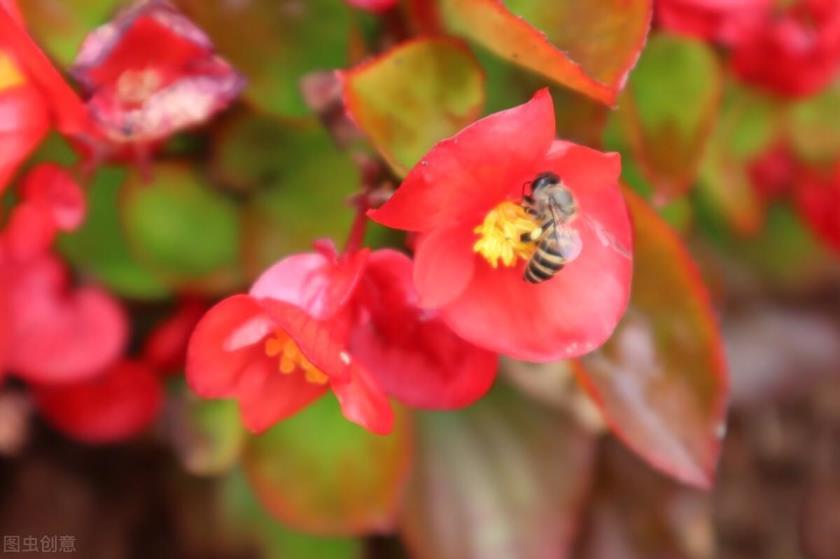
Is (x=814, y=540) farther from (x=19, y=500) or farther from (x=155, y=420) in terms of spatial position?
(x=19, y=500)

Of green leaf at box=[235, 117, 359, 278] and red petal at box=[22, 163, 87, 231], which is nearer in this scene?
red petal at box=[22, 163, 87, 231]

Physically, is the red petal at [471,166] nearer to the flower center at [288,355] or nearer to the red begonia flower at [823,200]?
the flower center at [288,355]

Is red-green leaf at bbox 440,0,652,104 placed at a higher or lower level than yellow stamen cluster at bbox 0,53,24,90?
lower

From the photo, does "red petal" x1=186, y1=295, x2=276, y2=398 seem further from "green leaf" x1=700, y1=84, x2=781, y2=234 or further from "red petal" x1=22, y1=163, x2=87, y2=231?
"green leaf" x1=700, y1=84, x2=781, y2=234

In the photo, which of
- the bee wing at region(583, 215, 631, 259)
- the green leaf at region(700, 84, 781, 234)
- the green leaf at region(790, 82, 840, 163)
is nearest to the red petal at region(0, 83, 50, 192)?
the bee wing at region(583, 215, 631, 259)

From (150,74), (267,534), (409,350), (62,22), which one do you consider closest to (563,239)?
(409,350)

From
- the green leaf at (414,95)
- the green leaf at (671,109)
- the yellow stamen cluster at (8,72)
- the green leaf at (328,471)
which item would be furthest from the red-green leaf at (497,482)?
the yellow stamen cluster at (8,72)

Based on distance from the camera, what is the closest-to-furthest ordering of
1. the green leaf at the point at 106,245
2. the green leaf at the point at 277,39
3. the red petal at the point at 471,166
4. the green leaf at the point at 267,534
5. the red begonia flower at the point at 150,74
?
the red petal at the point at 471,166 < the red begonia flower at the point at 150,74 < the green leaf at the point at 277,39 < the green leaf at the point at 106,245 < the green leaf at the point at 267,534
